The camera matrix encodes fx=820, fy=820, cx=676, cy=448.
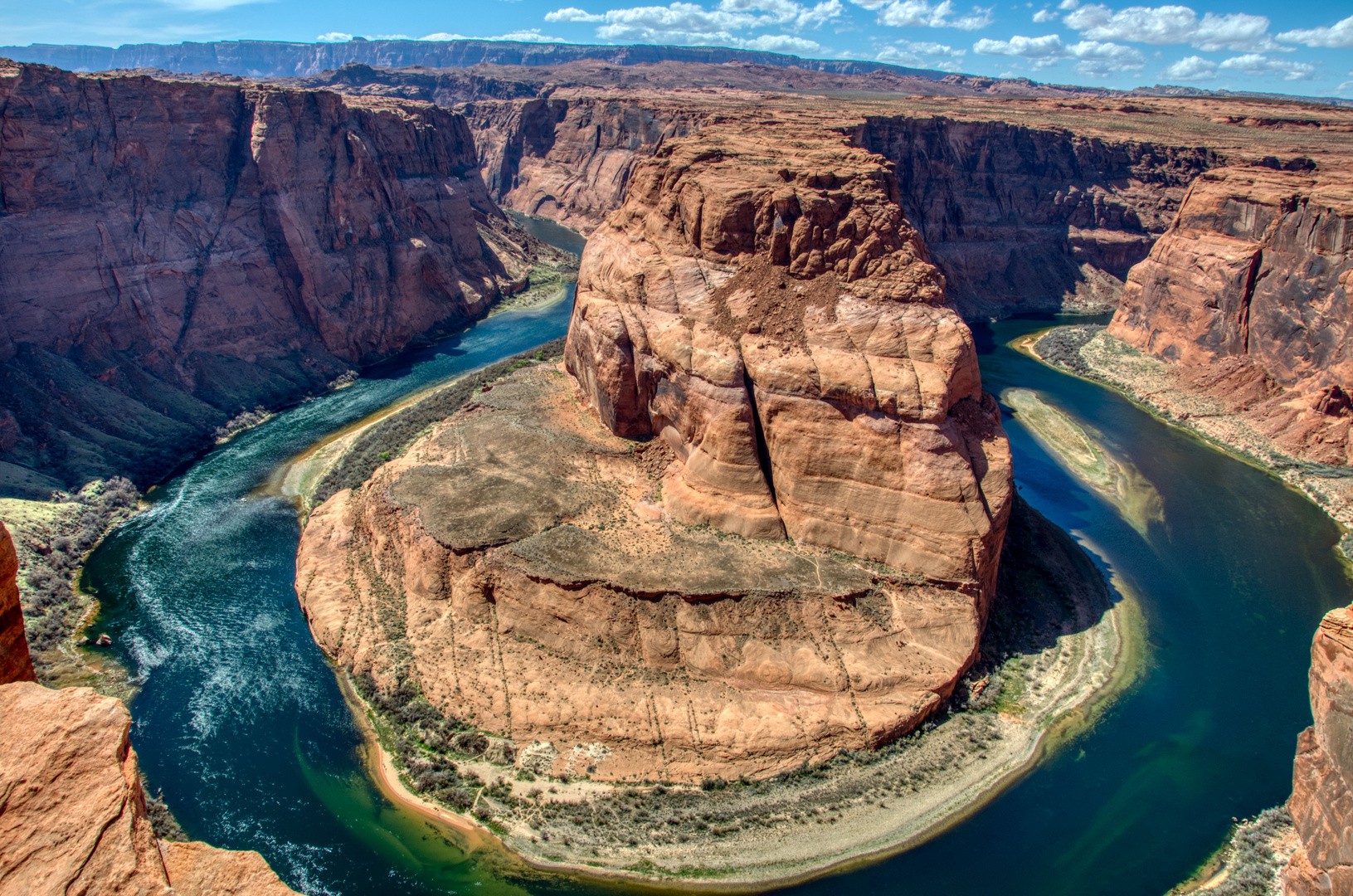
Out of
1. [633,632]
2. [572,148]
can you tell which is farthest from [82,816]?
[572,148]

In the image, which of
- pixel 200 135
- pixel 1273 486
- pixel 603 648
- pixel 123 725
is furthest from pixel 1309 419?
pixel 200 135

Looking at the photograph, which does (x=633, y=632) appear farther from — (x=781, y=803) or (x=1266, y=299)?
(x=1266, y=299)

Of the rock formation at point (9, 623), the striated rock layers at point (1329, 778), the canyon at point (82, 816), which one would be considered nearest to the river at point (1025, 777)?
the striated rock layers at point (1329, 778)

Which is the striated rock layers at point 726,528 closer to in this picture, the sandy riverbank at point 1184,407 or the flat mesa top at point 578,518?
the flat mesa top at point 578,518

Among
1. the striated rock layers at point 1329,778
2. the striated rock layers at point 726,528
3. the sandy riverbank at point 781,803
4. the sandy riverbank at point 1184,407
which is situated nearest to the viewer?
the striated rock layers at point 1329,778

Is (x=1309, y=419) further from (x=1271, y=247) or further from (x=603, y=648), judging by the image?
→ (x=603, y=648)

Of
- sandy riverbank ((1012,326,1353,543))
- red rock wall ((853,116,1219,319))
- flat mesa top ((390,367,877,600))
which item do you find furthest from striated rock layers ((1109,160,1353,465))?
flat mesa top ((390,367,877,600))
